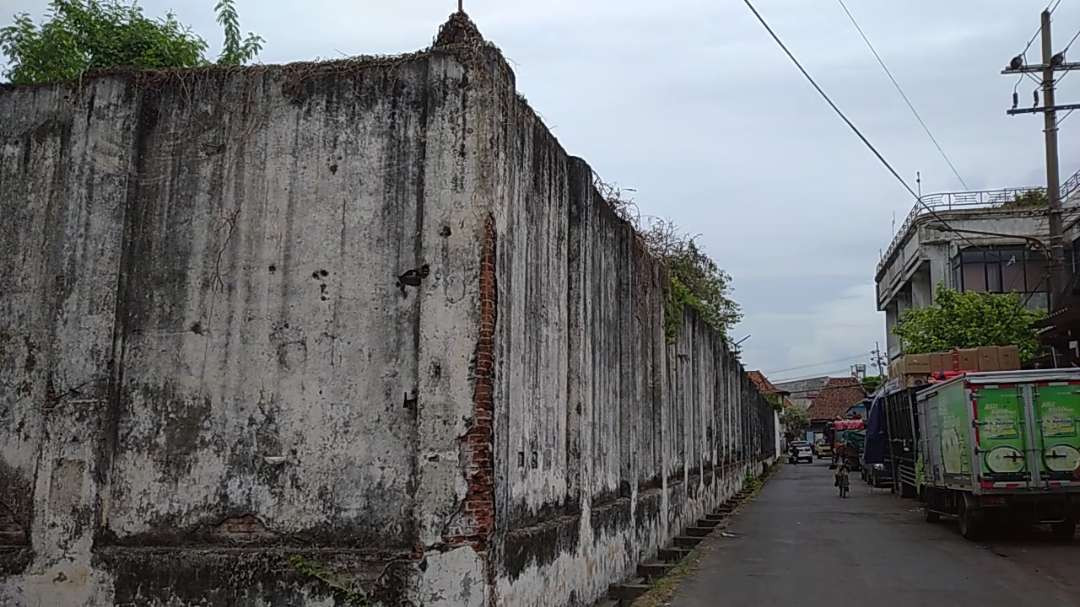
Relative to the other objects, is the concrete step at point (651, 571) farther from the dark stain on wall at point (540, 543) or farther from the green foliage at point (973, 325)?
the green foliage at point (973, 325)

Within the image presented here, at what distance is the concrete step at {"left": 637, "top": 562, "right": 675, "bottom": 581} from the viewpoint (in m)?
12.8

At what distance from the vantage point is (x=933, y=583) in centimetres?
1250

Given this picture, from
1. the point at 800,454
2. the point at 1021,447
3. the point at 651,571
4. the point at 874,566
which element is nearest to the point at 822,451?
the point at 800,454

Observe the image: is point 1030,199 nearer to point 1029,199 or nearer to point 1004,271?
point 1029,199

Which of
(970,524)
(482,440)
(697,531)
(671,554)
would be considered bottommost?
(671,554)

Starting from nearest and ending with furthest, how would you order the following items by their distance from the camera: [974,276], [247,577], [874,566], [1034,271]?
[247,577]
[874,566]
[1034,271]
[974,276]

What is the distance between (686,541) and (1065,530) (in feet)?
20.7

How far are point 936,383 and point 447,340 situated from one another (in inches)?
604

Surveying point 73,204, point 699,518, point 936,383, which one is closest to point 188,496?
point 73,204

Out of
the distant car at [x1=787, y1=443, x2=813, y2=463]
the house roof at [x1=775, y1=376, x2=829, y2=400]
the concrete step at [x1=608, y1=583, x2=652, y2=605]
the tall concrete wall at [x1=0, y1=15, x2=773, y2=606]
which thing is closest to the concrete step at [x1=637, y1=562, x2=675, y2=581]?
the concrete step at [x1=608, y1=583, x2=652, y2=605]

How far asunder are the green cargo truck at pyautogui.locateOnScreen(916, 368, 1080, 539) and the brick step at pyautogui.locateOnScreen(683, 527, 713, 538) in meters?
4.43

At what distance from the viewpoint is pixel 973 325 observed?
31.9 m

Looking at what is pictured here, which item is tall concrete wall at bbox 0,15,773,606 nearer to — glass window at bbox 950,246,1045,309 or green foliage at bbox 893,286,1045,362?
green foliage at bbox 893,286,1045,362

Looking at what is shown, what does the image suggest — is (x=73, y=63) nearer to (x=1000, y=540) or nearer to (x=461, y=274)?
(x=461, y=274)
